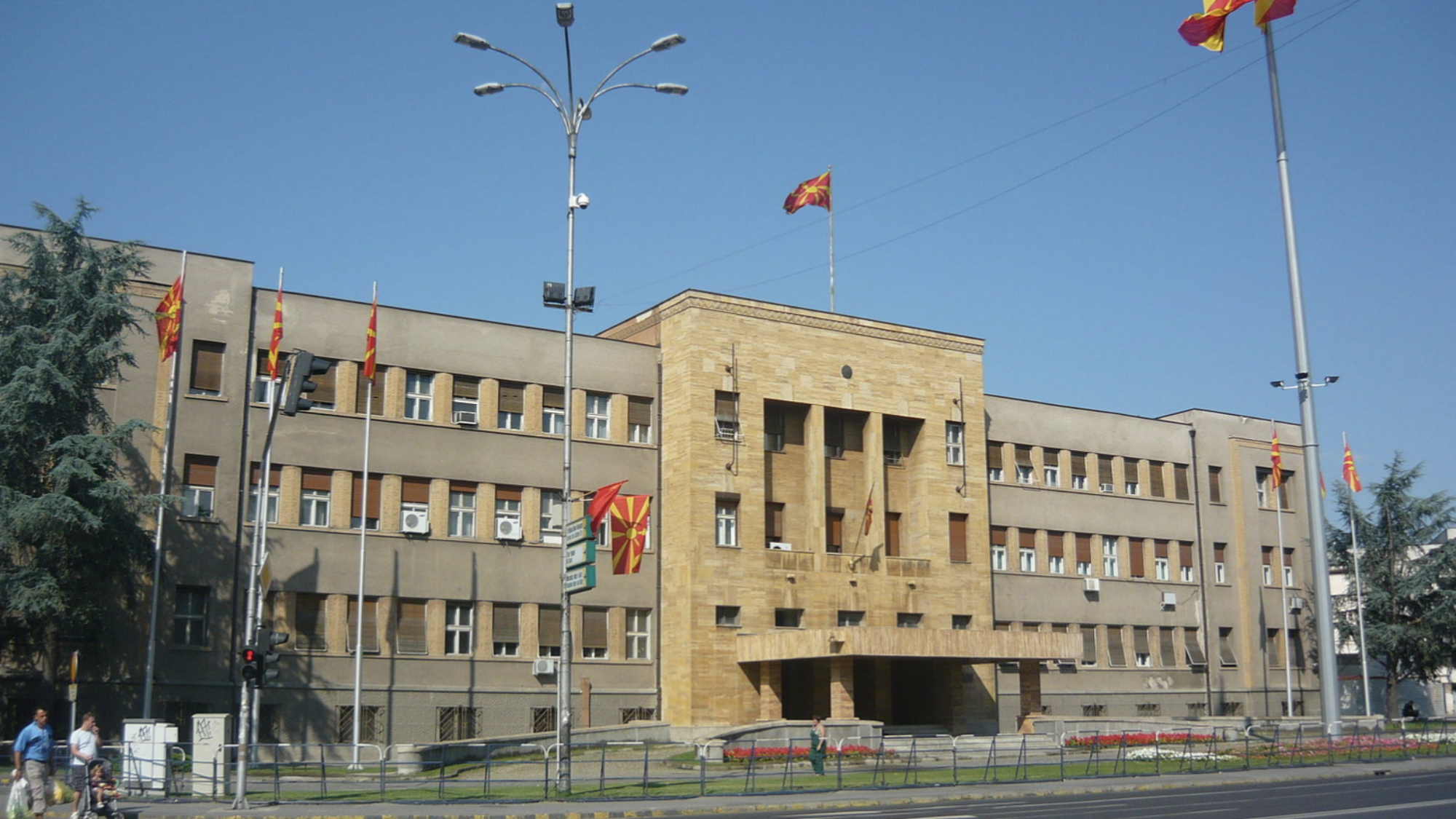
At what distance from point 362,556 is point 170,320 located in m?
8.59

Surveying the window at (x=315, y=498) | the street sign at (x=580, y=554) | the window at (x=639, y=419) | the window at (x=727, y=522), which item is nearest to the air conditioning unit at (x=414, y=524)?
the window at (x=315, y=498)

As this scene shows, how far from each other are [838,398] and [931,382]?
14.5 ft

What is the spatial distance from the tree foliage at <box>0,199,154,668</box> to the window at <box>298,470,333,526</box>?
5271 millimetres

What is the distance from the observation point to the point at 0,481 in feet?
114

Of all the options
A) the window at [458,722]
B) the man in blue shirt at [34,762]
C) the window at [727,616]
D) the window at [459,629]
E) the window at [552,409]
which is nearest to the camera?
the man in blue shirt at [34,762]

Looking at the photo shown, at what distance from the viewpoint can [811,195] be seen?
5175 cm

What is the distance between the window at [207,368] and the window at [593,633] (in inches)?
525

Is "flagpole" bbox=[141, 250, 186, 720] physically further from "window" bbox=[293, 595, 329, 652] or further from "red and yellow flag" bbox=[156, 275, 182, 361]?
"window" bbox=[293, 595, 329, 652]

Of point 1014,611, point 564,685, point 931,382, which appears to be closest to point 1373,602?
point 1014,611

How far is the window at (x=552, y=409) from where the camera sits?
45969 mm

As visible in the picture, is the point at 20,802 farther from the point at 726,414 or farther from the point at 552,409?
the point at 726,414

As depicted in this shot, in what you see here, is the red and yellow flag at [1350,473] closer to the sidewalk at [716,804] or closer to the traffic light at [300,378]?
the sidewalk at [716,804]

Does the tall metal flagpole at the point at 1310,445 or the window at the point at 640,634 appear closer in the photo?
the tall metal flagpole at the point at 1310,445

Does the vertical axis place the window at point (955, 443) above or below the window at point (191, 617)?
above
